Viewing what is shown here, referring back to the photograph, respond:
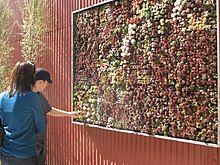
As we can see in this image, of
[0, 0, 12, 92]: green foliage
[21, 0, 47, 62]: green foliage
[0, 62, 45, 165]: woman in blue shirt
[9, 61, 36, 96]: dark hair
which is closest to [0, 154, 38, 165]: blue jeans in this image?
[0, 62, 45, 165]: woman in blue shirt

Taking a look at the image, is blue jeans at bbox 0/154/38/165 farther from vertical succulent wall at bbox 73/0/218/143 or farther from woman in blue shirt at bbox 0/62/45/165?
vertical succulent wall at bbox 73/0/218/143

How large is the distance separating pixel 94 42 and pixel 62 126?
5.59ft

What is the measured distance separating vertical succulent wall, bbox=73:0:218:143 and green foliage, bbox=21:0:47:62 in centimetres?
141

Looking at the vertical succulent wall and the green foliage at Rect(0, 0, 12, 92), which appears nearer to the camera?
the vertical succulent wall

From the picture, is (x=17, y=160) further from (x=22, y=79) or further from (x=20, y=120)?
(x=22, y=79)

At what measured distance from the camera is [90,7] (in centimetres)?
518

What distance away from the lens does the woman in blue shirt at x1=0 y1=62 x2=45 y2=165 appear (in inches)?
133

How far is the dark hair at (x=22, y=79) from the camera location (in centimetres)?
346

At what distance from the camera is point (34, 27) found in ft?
21.7

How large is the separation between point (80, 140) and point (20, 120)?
2390 mm

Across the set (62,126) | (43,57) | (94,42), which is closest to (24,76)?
(94,42)

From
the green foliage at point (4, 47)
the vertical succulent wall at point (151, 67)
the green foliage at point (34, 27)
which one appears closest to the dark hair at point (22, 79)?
the vertical succulent wall at point (151, 67)

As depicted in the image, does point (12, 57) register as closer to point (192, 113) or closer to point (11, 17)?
point (11, 17)

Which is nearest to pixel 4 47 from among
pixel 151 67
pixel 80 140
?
pixel 80 140
